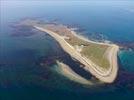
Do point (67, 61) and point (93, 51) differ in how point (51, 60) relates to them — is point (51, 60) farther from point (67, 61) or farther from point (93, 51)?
point (93, 51)

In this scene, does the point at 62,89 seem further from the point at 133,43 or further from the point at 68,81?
the point at 133,43

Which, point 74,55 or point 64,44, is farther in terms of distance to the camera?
point 64,44

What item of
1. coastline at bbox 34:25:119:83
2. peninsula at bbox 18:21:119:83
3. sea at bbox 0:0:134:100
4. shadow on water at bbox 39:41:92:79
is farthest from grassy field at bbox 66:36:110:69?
shadow on water at bbox 39:41:92:79

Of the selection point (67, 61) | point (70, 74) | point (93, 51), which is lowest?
point (70, 74)

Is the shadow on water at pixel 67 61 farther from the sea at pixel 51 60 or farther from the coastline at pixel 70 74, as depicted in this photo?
the coastline at pixel 70 74

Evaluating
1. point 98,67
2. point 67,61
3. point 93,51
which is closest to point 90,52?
point 93,51

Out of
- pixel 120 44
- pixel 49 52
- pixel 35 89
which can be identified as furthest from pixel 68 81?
pixel 120 44

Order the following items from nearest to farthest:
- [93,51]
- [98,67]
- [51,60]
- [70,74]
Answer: [70,74]
[98,67]
[51,60]
[93,51]
